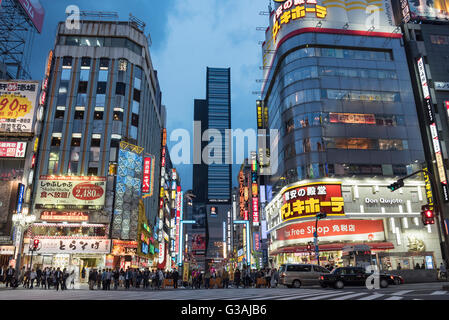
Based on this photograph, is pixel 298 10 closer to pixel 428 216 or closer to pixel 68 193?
pixel 428 216

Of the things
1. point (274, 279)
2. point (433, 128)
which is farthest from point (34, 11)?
point (433, 128)

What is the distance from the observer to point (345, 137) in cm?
4634

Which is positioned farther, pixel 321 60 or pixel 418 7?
pixel 418 7

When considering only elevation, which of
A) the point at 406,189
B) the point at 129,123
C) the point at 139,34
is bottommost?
the point at 406,189

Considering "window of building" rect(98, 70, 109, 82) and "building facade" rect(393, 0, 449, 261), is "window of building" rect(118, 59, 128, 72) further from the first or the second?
"building facade" rect(393, 0, 449, 261)

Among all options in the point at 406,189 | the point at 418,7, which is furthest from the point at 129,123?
the point at 418,7

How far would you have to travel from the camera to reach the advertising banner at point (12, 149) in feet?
134

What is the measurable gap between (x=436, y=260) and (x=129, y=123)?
146 feet

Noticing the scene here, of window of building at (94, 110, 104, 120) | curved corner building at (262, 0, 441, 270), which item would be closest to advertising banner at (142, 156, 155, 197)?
window of building at (94, 110, 104, 120)

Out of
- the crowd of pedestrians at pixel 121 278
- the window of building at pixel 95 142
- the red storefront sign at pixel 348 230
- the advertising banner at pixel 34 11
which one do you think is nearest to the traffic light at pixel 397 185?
the crowd of pedestrians at pixel 121 278

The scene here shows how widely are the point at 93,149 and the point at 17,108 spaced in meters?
10.2

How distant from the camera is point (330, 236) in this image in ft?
142
